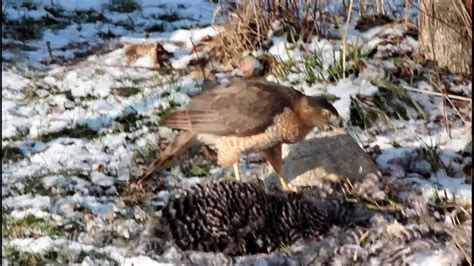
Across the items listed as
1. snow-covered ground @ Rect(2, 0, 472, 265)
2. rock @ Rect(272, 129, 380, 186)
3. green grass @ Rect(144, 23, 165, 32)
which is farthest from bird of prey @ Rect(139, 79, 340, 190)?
green grass @ Rect(144, 23, 165, 32)

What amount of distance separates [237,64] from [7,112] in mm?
1846

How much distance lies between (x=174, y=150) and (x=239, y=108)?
50 centimetres

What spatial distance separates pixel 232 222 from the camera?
4.75 metres

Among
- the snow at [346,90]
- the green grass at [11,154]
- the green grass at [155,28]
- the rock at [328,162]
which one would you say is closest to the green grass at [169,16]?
the green grass at [155,28]

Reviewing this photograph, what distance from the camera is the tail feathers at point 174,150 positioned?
559 cm

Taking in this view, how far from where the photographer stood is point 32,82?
7.82 metres

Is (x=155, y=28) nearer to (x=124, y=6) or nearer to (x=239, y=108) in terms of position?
(x=124, y=6)

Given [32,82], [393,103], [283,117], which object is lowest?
[32,82]

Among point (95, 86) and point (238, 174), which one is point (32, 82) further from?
point (238, 174)

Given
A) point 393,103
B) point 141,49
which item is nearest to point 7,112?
point 141,49

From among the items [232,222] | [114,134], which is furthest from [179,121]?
[114,134]

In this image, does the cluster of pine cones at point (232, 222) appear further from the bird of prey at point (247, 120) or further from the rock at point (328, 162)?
the rock at point (328, 162)

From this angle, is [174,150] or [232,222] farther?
[174,150]

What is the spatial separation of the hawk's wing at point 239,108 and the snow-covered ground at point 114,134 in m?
0.49
